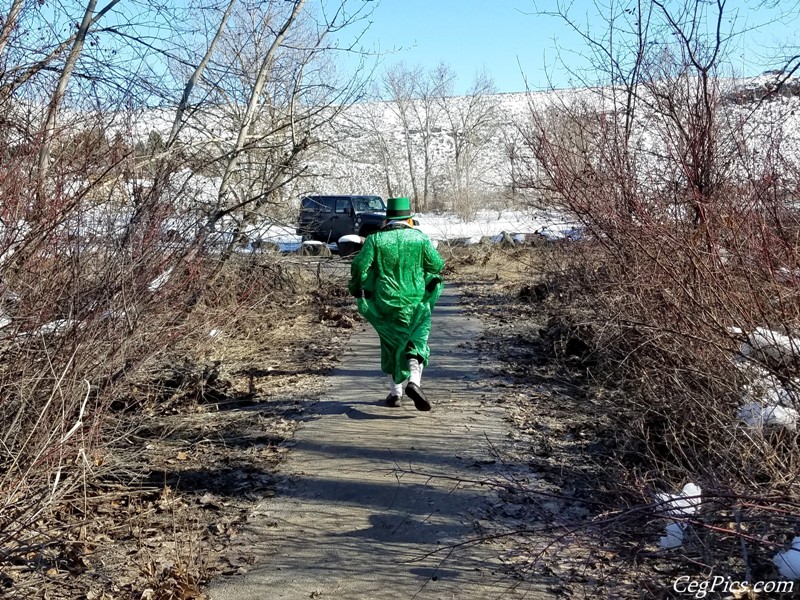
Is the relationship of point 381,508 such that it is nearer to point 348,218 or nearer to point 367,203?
point 348,218

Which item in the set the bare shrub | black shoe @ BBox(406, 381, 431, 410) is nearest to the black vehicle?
the bare shrub

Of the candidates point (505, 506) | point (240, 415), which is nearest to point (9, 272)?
point (240, 415)

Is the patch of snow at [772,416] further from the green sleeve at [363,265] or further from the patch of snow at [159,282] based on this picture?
the patch of snow at [159,282]

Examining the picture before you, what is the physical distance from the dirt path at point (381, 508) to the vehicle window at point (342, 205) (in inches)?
740

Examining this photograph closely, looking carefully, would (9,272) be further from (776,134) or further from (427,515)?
(776,134)

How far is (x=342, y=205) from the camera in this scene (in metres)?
26.0

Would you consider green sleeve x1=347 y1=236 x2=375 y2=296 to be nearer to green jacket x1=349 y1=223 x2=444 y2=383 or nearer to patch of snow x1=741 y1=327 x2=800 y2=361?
green jacket x1=349 y1=223 x2=444 y2=383

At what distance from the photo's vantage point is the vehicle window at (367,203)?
86.1 feet

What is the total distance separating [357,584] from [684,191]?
4.91m

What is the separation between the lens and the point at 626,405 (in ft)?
21.4

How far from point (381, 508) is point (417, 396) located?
1883 millimetres

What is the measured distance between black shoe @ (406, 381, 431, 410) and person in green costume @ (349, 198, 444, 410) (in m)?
0.12

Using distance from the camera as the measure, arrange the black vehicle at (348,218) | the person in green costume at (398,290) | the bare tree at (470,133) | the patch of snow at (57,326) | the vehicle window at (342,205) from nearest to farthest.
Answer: the patch of snow at (57,326) < the person in green costume at (398,290) < the black vehicle at (348,218) < the vehicle window at (342,205) < the bare tree at (470,133)

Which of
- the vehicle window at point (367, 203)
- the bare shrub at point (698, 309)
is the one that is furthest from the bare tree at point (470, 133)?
the bare shrub at point (698, 309)
